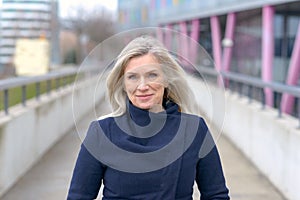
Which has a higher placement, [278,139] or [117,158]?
[117,158]

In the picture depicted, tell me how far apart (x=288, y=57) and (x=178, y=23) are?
12701mm

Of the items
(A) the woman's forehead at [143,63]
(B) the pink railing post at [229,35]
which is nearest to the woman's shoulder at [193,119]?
(A) the woman's forehead at [143,63]

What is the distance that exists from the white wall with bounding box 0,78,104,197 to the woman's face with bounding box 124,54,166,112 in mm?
2561

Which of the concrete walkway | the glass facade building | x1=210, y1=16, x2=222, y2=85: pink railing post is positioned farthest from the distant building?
x1=210, y1=16, x2=222, y2=85: pink railing post

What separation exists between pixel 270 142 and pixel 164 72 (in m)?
5.69

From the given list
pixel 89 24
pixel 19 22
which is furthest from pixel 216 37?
pixel 89 24

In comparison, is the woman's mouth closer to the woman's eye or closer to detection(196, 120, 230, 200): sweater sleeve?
the woman's eye

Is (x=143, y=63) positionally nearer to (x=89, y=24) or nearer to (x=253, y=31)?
(x=253, y=31)

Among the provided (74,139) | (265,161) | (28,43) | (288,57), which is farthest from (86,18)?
(265,161)

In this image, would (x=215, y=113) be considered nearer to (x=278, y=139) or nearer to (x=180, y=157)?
(x=180, y=157)

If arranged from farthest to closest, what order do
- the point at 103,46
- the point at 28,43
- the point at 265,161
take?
the point at 28,43 < the point at 265,161 < the point at 103,46

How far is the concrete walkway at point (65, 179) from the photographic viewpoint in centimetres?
682

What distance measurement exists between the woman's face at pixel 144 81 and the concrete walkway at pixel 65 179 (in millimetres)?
3254

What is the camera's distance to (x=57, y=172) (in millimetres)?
8188
